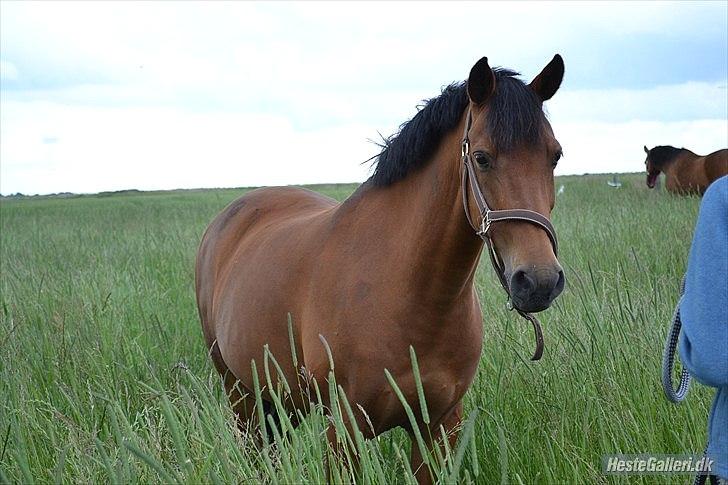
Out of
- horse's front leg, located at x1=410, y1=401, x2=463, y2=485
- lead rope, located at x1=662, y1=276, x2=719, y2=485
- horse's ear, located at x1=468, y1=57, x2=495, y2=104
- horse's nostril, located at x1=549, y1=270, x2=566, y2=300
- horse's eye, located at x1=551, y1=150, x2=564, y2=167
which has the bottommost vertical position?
horse's front leg, located at x1=410, y1=401, x2=463, y2=485

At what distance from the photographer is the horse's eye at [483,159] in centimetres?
210

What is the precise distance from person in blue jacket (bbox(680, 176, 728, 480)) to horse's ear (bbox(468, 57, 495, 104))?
3.27ft

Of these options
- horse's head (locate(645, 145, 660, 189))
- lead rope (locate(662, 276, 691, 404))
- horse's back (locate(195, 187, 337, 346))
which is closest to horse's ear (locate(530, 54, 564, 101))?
lead rope (locate(662, 276, 691, 404))

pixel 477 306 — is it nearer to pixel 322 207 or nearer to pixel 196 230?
pixel 322 207

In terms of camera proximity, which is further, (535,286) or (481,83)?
(481,83)

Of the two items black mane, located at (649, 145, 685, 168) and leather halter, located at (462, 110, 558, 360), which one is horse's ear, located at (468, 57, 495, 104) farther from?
black mane, located at (649, 145, 685, 168)

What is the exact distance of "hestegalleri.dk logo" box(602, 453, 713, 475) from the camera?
208cm

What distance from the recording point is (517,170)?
205cm

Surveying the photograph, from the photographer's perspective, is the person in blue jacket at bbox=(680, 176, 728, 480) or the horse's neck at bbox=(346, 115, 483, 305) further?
the horse's neck at bbox=(346, 115, 483, 305)

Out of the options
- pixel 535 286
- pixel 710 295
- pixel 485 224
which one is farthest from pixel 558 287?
A: pixel 710 295

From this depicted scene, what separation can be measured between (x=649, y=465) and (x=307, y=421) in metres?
1.21

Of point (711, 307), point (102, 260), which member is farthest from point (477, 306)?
point (102, 260)

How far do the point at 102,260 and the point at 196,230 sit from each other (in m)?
3.10

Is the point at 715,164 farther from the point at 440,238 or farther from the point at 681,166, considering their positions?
the point at 440,238
